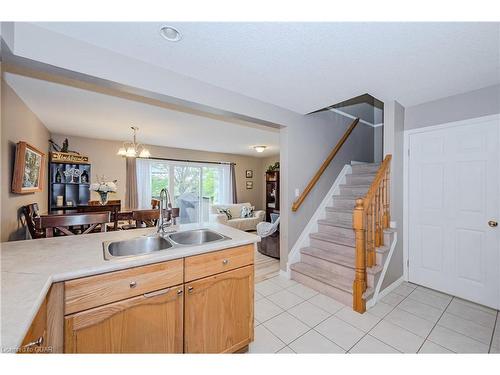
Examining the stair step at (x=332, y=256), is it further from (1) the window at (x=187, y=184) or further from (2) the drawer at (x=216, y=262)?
(1) the window at (x=187, y=184)

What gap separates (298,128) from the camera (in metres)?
3.06

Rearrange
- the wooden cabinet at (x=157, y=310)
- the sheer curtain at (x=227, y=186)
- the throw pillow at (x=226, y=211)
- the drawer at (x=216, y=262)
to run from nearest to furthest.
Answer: the wooden cabinet at (x=157, y=310), the drawer at (x=216, y=262), the throw pillow at (x=226, y=211), the sheer curtain at (x=227, y=186)

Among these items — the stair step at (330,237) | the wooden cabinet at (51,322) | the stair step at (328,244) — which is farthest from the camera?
the stair step at (330,237)

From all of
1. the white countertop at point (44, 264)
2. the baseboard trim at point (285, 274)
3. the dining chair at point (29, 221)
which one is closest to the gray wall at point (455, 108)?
the baseboard trim at point (285, 274)

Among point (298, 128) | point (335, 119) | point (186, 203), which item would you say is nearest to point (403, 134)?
point (335, 119)

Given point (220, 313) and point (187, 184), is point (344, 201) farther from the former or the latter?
point (187, 184)

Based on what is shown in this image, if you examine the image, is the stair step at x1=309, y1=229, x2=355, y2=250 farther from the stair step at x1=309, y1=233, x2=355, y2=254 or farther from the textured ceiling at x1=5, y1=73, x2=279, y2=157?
the textured ceiling at x1=5, y1=73, x2=279, y2=157

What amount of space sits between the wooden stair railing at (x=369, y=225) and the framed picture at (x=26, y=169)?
381 centimetres

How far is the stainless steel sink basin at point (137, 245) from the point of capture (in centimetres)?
148

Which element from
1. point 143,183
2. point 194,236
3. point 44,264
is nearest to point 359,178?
point 194,236

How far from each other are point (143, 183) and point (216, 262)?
4834 millimetres
